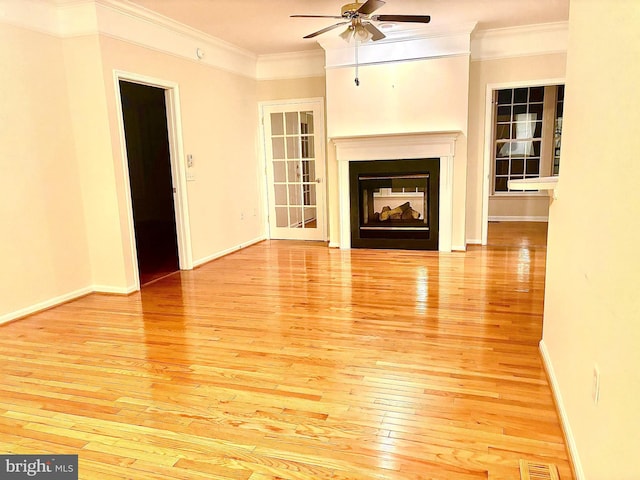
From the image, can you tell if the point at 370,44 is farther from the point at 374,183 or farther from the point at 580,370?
the point at 580,370

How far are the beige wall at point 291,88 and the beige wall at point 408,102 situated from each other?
1.79 feet

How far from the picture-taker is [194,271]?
5.34 metres

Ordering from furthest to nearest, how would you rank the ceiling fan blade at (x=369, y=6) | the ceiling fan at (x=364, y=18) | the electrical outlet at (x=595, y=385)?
the ceiling fan at (x=364, y=18) < the ceiling fan blade at (x=369, y=6) < the electrical outlet at (x=595, y=385)

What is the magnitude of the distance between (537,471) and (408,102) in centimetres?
494

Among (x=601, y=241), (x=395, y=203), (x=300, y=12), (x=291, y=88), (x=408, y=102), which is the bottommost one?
(x=395, y=203)

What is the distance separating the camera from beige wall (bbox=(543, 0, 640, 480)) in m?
1.23

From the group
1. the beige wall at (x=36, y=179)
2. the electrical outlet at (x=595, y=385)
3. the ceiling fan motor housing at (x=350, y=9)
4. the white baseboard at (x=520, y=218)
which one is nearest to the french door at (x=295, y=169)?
the ceiling fan motor housing at (x=350, y=9)

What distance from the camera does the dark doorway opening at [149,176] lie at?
4.94 metres

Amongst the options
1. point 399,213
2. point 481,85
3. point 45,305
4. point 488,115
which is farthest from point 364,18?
point 45,305

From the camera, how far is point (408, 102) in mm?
5875

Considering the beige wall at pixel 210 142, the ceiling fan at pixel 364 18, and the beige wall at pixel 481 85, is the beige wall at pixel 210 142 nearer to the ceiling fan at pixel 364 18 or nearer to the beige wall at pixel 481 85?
the ceiling fan at pixel 364 18

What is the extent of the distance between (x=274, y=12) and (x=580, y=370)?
174 inches

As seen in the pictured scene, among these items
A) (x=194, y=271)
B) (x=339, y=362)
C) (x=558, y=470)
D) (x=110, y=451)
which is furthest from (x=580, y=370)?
(x=194, y=271)

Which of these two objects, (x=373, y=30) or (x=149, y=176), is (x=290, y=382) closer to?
(x=373, y=30)
